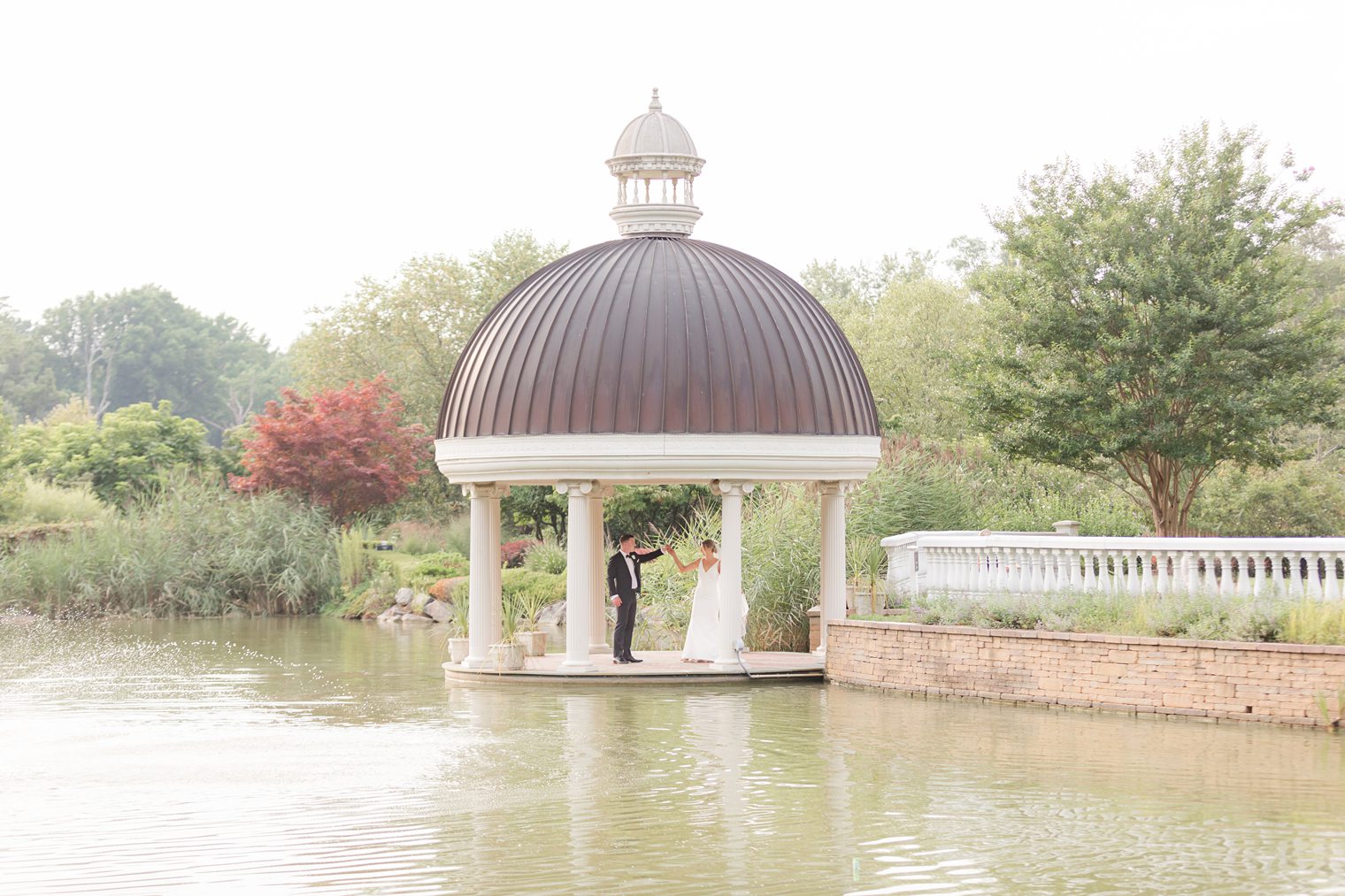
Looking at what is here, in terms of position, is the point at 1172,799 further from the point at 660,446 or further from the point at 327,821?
the point at 660,446

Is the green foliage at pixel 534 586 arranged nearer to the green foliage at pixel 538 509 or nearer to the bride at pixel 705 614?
the green foliage at pixel 538 509

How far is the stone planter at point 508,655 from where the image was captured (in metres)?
21.1

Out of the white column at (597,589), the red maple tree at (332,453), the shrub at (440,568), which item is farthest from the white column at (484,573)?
the red maple tree at (332,453)

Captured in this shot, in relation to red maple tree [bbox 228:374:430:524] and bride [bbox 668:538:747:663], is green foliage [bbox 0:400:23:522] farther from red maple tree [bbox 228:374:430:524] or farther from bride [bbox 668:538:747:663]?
bride [bbox 668:538:747:663]

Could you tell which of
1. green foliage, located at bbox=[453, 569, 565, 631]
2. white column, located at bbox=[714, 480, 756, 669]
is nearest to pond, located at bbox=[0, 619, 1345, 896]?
white column, located at bbox=[714, 480, 756, 669]

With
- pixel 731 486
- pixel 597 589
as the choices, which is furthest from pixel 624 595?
pixel 597 589

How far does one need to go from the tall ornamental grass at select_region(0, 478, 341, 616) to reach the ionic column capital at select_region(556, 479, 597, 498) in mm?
18713

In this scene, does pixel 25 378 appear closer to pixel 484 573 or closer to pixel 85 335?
pixel 85 335

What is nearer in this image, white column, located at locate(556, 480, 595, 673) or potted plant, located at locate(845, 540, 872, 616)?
white column, located at locate(556, 480, 595, 673)

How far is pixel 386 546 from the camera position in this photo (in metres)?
44.5

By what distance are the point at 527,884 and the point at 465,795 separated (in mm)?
3176

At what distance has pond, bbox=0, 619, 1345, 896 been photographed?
977 centimetres

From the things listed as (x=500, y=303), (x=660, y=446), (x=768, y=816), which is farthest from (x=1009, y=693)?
(x=500, y=303)

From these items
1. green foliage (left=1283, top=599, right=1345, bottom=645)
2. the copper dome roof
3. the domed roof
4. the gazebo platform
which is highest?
the domed roof
